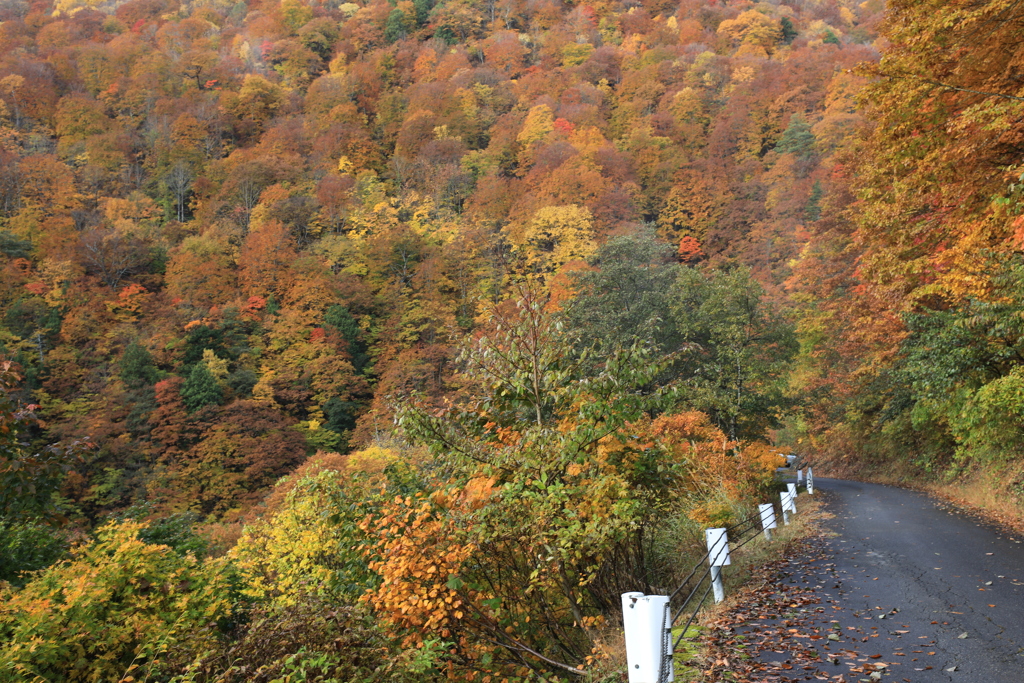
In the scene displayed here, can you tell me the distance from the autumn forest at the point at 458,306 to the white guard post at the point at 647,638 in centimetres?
161

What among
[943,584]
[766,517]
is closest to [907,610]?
[943,584]

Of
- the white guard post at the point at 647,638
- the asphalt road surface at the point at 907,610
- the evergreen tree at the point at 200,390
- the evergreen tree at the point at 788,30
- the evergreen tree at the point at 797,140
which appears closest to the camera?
the white guard post at the point at 647,638

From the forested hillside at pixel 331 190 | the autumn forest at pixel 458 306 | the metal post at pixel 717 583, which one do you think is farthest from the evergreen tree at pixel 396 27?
the metal post at pixel 717 583

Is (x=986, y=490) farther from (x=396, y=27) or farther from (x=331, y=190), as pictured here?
(x=396, y=27)

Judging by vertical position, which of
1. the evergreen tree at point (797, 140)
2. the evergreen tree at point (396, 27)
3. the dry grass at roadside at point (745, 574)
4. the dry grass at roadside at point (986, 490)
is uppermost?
the evergreen tree at point (396, 27)

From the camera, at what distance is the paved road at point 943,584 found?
17.1 feet

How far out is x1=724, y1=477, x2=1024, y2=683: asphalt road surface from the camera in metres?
5.20

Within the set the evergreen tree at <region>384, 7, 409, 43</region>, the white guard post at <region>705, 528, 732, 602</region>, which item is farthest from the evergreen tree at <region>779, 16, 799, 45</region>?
the white guard post at <region>705, 528, 732, 602</region>

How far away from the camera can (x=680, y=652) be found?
19.5ft

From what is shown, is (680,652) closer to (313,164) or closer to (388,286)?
(388,286)

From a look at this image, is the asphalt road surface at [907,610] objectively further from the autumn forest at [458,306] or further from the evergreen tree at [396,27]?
the evergreen tree at [396,27]

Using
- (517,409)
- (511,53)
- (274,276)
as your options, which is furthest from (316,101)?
(517,409)

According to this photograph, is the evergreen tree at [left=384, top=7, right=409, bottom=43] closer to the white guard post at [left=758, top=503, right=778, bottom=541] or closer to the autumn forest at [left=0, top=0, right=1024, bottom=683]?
the autumn forest at [left=0, top=0, right=1024, bottom=683]

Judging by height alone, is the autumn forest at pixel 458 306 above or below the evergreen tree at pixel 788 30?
below
